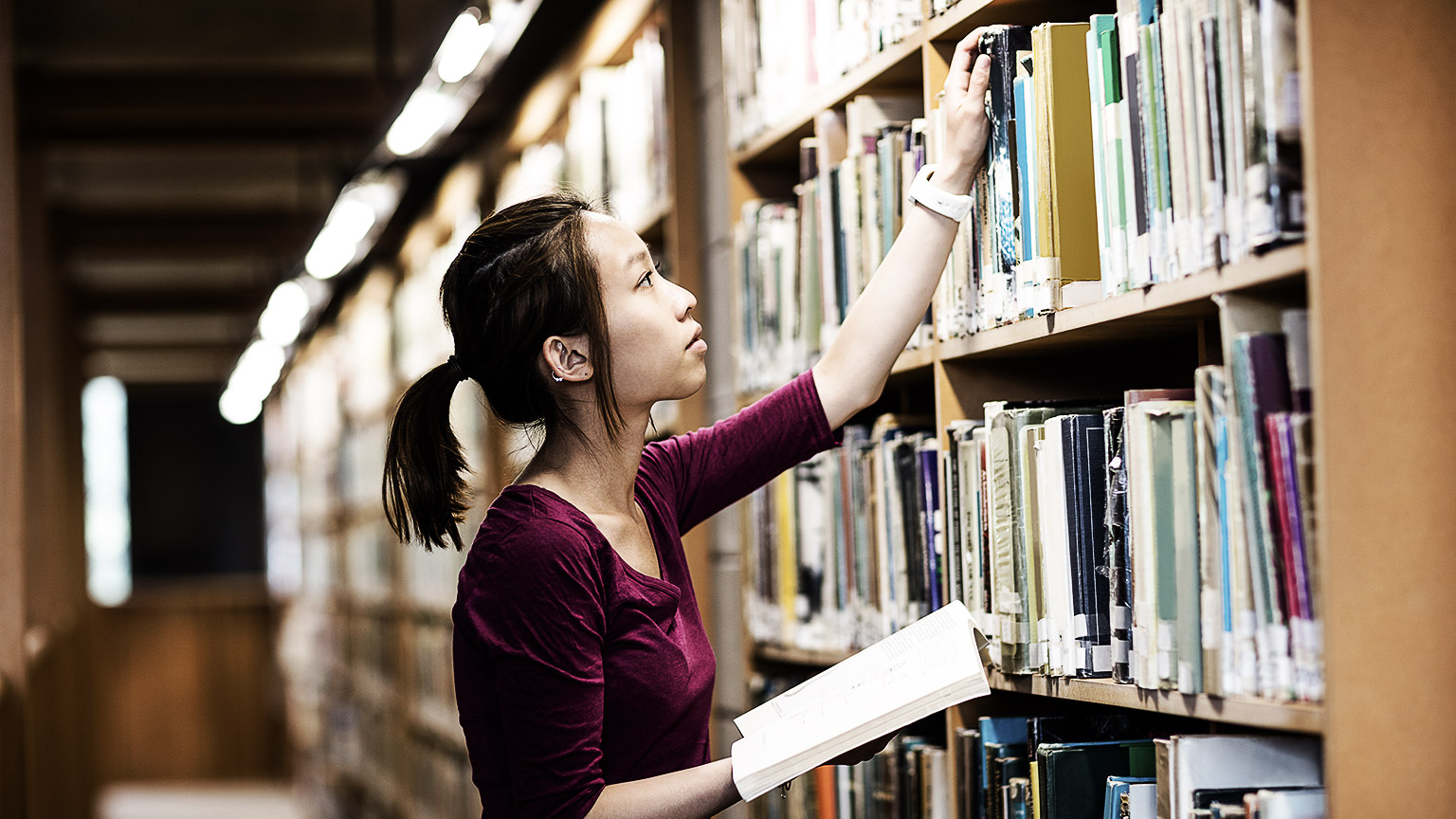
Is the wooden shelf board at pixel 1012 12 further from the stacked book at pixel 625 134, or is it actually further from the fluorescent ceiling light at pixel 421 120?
the fluorescent ceiling light at pixel 421 120

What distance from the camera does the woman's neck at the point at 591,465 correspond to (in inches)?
70.4

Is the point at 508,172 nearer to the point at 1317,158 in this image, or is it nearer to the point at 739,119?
the point at 739,119

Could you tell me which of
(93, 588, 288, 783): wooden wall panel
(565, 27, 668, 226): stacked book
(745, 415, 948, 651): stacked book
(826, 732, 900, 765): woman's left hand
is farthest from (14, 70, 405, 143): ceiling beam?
(93, 588, 288, 783): wooden wall panel

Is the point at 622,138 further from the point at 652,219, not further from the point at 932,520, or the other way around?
the point at 932,520

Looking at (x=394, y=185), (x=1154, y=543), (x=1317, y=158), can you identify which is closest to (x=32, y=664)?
(x=394, y=185)

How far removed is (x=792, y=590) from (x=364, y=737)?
601 centimetres

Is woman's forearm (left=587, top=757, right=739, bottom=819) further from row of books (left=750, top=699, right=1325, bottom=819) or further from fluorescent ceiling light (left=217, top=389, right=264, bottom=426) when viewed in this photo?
fluorescent ceiling light (left=217, top=389, right=264, bottom=426)

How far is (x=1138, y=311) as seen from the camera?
5.39 feet

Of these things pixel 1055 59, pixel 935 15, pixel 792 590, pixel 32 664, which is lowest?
pixel 32 664

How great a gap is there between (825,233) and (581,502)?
824 mm

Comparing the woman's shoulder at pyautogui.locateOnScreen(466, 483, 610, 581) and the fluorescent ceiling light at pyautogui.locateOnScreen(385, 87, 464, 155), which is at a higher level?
the fluorescent ceiling light at pyautogui.locateOnScreen(385, 87, 464, 155)

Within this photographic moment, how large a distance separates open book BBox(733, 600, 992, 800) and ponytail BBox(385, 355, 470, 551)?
1.53 ft

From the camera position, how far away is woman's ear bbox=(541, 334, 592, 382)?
1.76 meters

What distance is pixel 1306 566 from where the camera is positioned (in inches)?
54.1
